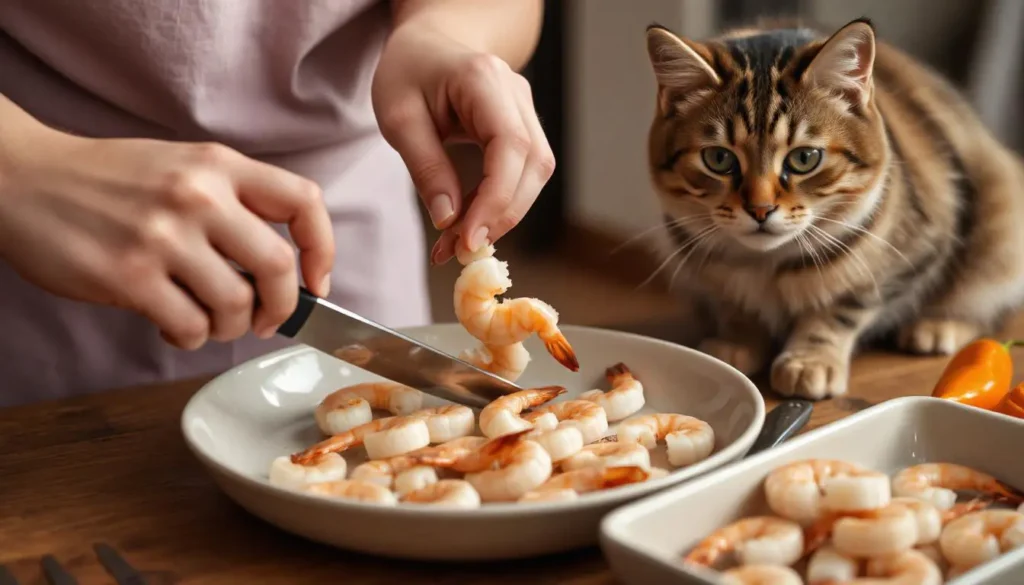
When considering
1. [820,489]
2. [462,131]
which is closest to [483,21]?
[462,131]

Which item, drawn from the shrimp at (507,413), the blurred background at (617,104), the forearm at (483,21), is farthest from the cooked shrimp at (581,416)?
the blurred background at (617,104)

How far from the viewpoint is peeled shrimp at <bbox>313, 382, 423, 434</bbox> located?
103cm

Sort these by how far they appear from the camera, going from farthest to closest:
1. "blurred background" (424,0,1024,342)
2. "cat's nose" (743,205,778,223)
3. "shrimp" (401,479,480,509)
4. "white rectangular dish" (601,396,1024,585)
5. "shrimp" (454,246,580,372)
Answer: "blurred background" (424,0,1024,342), "cat's nose" (743,205,778,223), "shrimp" (454,246,580,372), "shrimp" (401,479,480,509), "white rectangular dish" (601,396,1024,585)

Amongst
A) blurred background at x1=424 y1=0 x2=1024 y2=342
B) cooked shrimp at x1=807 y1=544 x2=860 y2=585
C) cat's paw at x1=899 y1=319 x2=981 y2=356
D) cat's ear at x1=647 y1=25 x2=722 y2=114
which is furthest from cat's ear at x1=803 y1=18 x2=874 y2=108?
blurred background at x1=424 y1=0 x2=1024 y2=342

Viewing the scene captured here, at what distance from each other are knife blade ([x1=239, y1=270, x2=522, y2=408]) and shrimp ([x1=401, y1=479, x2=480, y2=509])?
0.67 feet

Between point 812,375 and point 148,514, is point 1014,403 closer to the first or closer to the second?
point 812,375

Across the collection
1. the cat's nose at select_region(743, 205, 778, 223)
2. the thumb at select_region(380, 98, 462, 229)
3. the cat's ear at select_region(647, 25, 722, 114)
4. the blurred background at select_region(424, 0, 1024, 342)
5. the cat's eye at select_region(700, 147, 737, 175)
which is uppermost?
the cat's ear at select_region(647, 25, 722, 114)

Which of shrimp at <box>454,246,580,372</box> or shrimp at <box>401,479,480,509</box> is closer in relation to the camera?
shrimp at <box>401,479,480,509</box>

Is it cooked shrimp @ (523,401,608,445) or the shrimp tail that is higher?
the shrimp tail

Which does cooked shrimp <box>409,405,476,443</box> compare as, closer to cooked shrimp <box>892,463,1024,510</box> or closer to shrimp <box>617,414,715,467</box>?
shrimp <box>617,414,715,467</box>

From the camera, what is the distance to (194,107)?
1291mm

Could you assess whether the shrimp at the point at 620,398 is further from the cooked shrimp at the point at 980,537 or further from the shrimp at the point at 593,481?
the cooked shrimp at the point at 980,537

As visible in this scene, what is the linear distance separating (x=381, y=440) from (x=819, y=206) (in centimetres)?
72

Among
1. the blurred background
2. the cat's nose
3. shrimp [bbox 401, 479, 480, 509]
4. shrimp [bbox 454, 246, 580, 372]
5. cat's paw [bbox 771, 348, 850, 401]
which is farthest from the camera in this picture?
the blurred background
